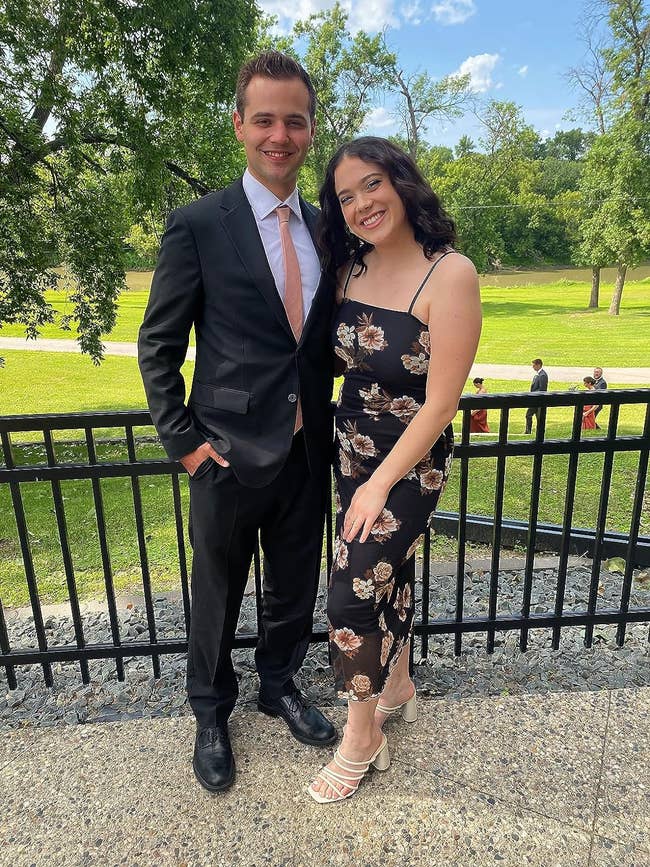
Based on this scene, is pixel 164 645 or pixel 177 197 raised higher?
pixel 177 197

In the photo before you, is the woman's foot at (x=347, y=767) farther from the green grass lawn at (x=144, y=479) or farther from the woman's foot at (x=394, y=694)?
the green grass lawn at (x=144, y=479)

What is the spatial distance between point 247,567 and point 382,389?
92 centimetres

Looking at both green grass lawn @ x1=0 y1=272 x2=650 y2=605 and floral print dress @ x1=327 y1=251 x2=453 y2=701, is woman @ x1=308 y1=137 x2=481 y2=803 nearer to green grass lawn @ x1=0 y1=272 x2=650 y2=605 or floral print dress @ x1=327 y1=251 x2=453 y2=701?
floral print dress @ x1=327 y1=251 x2=453 y2=701

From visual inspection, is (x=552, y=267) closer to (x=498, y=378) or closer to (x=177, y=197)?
(x=498, y=378)

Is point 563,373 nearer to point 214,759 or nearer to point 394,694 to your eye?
point 394,694

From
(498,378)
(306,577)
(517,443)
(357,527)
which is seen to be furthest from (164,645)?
(498,378)

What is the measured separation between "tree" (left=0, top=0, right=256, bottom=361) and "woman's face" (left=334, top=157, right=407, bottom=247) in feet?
25.3

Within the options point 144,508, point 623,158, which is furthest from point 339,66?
point 144,508

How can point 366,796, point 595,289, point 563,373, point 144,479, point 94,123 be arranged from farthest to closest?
point 595,289, point 563,373, point 144,479, point 94,123, point 366,796

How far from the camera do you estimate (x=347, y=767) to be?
2.17 m

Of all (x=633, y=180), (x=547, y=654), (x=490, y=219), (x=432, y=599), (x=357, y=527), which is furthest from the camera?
(x=490, y=219)

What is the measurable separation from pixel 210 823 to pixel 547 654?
1.88 meters

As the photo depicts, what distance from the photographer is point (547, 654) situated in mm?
3057

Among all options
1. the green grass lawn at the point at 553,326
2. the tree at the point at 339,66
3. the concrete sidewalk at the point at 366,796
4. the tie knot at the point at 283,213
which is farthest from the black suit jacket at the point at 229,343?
the tree at the point at 339,66
